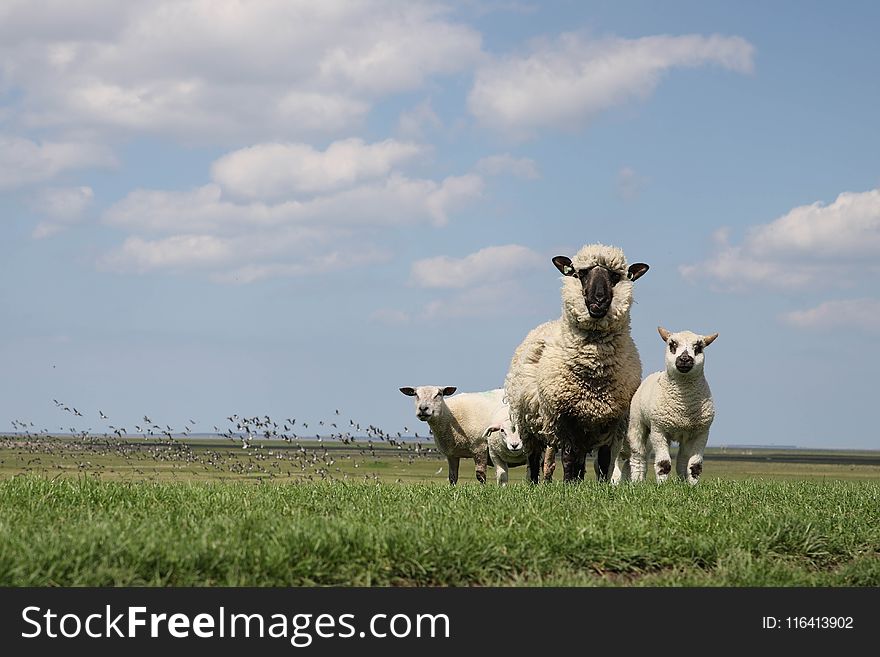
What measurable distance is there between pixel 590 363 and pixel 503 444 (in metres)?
4.39

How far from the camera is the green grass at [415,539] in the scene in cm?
669

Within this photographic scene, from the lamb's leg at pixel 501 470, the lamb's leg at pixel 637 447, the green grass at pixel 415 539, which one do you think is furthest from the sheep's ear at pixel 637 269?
the lamb's leg at pixel 501 470

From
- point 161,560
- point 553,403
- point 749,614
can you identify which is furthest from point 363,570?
point 553,403

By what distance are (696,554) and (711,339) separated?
6.48 meters

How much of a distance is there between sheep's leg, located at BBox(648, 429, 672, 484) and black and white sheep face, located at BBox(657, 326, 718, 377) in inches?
36.6

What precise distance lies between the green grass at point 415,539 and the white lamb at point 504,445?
17.4ft

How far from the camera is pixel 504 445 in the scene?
672 inches

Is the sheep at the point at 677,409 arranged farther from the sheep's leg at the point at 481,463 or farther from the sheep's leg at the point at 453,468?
the sheep's leg at the point at 481,463

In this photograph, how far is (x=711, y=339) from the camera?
13984 millimetres

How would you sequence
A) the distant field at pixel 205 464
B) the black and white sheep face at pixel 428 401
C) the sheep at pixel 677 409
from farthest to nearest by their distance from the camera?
the black and white sheep face at pixel 428 401
the distant field at pixel 205 464
the sheep at pixel 677 409

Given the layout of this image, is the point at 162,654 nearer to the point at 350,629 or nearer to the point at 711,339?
the point at 350,629

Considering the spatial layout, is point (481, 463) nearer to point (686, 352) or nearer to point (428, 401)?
point (428, 401)

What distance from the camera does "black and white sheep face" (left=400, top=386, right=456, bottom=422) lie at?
731 inches

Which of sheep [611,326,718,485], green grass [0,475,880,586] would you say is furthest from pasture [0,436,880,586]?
sheep [611,326,718,485]
